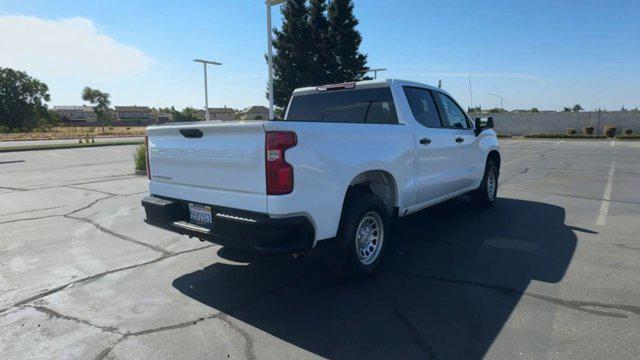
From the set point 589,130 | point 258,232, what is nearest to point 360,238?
point 258,232

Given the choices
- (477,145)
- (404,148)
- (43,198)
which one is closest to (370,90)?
(404,148)

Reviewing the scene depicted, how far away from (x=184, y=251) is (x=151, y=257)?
1.28 ft

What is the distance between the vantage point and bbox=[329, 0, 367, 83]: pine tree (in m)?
35.7

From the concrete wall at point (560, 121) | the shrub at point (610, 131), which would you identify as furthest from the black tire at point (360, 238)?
the concrete wall at point (560, 121)

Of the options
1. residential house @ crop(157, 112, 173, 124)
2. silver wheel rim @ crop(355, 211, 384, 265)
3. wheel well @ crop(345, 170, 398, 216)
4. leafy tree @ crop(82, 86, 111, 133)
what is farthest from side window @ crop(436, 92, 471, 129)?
residential house @ crop(157, 112, 173, 124)

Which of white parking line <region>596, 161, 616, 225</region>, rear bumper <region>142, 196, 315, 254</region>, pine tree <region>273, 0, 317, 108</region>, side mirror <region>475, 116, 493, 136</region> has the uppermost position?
pine tree <region>273, 0, 317, 108</region>

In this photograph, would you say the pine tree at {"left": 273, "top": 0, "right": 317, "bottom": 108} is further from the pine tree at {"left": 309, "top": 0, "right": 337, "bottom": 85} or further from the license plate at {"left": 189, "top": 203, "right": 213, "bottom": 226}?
the license plate at {"left": 189, "top": 203, "right": 213, "bottom": 226}

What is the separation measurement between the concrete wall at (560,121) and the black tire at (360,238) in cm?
4120

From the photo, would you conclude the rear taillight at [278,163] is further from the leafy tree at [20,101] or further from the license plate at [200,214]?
the leafy tree at [20,101]

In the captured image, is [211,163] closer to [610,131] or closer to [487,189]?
[487,189]

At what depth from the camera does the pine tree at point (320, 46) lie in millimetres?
34969

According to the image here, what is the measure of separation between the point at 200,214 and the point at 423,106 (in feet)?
10.3

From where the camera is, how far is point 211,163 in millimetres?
3812

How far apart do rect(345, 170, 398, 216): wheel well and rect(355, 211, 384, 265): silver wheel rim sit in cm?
28
